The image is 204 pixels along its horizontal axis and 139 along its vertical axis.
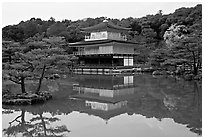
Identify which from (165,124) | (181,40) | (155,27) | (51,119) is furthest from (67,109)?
(155,27)

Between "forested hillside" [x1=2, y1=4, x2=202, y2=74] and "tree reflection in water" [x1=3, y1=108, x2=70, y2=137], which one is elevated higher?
"forested hillside" [x1=2, y1=4, x2=202, y2=74]

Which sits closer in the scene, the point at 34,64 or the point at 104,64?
the point at 34,64

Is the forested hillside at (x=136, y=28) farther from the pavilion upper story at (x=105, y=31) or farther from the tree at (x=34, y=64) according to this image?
the tree at (x=34, y=64)

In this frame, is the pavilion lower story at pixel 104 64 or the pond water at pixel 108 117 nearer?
the pond water at pixel 108 117

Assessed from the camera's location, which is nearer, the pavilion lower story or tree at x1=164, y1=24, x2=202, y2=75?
tree at x1=164, y1=24, x2=202, y2=75

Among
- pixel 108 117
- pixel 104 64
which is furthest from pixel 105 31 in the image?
pixel 108 117

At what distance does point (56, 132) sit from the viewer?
6.32 metres

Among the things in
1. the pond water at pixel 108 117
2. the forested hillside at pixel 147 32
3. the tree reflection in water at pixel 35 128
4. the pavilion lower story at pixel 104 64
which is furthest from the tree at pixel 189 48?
the tree reflection in water at pixel 35 128

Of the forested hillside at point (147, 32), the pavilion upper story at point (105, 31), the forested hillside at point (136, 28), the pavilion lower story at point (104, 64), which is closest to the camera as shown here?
the pavilion lower story at point (104, 64)

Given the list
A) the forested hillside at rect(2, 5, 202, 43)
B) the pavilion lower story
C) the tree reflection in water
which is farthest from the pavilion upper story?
the tree reflection in water

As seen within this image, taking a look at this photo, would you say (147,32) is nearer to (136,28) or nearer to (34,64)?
(136,28)

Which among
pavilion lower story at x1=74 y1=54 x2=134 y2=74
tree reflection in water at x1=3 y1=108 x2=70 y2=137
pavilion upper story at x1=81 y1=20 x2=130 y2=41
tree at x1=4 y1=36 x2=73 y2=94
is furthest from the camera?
pavilion upper story at x1=81 y1=20 x2=130 y2=41

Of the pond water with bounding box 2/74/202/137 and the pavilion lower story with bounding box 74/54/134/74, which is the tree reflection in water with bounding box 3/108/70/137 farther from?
the pavilion lower story with bounding box 74/54/134/74

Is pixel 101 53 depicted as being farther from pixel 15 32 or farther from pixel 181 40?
pixel 15 32
